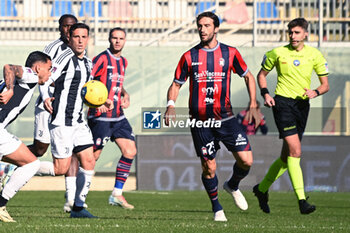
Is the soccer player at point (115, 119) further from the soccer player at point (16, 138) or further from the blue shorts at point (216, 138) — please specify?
the soccer player at point (16, 138)

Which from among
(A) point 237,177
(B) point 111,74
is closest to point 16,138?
(A) point 237,177

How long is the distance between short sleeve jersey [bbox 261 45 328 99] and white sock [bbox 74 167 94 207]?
2413 millimetres

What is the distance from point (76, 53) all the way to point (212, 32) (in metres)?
1.53

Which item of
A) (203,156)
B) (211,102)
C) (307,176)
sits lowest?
(307,176)

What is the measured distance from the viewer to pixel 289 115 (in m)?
9.46

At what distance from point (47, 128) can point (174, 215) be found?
1.81 meters

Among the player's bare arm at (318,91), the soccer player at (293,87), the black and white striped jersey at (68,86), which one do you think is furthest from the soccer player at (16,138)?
the player's bare arm at (318,91)

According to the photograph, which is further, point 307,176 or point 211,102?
point 307,176

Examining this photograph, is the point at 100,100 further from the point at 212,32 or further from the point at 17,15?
the point at 17,15

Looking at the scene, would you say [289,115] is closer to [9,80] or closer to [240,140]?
[240,140]

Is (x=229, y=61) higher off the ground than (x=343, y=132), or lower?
higher

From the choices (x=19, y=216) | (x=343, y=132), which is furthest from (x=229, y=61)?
(x=343, y=132)

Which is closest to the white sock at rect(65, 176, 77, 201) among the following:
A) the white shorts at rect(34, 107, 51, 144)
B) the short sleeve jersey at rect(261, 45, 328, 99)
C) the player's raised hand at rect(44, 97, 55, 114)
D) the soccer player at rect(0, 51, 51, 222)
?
the white shorts at rect(34, 107, 51, 144)

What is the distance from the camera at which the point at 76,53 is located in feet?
29.9
